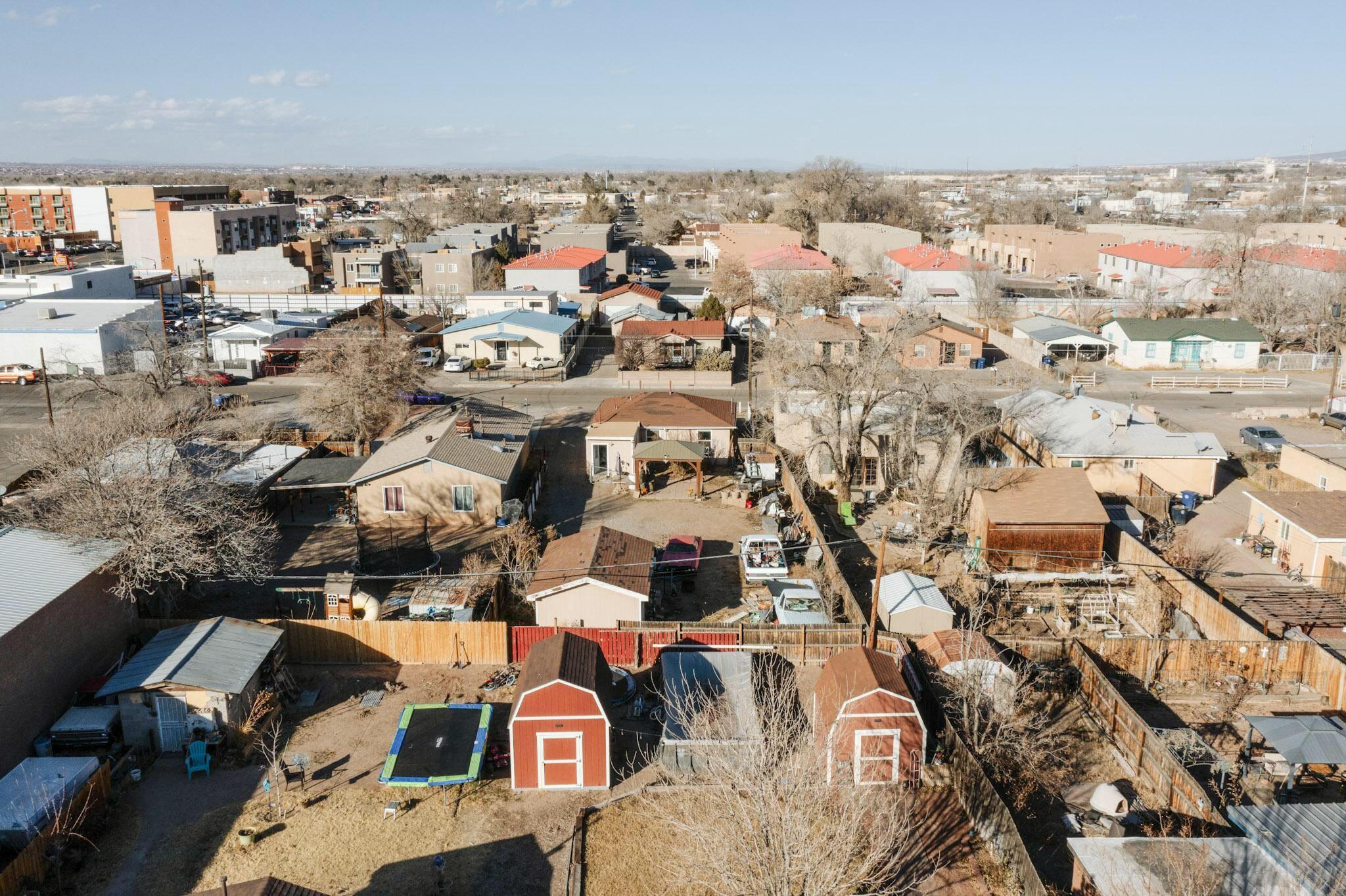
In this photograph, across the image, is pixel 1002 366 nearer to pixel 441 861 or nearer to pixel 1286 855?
pixel 1286 855

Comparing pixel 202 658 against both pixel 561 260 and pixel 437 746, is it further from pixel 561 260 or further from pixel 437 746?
pixel 561 260

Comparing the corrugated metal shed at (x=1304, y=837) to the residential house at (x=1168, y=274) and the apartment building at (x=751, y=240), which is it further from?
the apartment building at (x=751, y=240)

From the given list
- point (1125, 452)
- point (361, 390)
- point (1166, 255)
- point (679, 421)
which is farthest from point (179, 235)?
point (1125, 452)

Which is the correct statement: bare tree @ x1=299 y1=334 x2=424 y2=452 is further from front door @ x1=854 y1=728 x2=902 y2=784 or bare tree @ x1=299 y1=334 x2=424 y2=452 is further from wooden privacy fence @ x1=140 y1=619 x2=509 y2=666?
front door @ x1=854 y1=728 x2=902 y2=784

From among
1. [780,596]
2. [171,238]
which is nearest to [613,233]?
[171,238]

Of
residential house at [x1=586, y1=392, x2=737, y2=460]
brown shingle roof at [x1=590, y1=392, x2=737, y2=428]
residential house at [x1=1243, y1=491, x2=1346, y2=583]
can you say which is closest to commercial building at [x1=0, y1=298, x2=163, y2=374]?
brown shingle roof at [x1=590, y1=392, x2=737, y2=428]

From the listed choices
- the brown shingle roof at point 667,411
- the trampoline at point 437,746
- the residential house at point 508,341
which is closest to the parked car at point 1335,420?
the brown shingle roof at point 667,411

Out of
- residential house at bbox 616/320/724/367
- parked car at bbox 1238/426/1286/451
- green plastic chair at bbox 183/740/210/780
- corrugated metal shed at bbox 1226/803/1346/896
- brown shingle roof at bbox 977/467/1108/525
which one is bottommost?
green plastic chair at bbox 183/740/210/780
